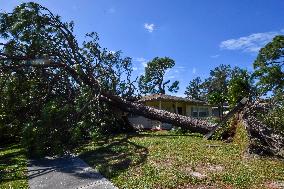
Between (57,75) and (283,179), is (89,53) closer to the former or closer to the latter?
(57,75)

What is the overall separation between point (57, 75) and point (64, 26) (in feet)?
9.46

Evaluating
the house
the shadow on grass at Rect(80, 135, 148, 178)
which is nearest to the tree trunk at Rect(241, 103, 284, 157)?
the shadow on grass at Rect(80, 135, 148, 178)

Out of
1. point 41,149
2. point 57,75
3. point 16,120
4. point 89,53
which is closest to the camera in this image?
point 41,149

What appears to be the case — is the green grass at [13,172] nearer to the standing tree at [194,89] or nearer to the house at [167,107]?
the house at [167,107]

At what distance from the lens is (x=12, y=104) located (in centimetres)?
1788

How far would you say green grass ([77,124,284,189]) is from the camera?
27.1ft

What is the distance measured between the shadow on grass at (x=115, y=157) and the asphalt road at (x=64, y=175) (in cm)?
33

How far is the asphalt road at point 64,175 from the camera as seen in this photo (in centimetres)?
897

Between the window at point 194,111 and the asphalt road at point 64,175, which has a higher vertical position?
the window at point 194,111

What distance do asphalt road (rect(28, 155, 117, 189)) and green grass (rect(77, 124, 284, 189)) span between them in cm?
33

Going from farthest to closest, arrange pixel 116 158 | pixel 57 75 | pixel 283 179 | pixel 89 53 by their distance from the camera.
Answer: pixel 89 53 < pixel 57 75 < pixel 116 158 < pixel 283 179

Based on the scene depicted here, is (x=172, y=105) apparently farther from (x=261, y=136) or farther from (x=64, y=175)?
(x=64, y=175)

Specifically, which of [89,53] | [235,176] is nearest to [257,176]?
[235,176]

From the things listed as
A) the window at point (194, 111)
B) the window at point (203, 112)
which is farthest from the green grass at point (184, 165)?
the window at point (203, 112)
